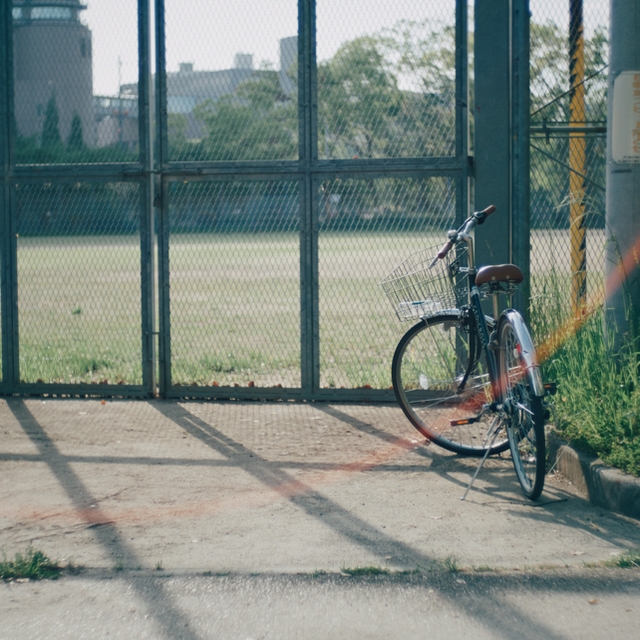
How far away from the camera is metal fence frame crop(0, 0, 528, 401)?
5883 mm

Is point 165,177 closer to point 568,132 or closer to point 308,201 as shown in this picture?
point 308,201

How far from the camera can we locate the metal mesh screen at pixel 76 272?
20.5 feet

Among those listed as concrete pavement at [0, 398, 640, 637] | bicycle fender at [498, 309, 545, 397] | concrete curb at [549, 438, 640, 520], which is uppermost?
bicycle fender at [498, 309, 545, 397]

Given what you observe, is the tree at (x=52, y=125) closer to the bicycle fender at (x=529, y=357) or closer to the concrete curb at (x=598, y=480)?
the bicycle fender at (x=529, y=357)

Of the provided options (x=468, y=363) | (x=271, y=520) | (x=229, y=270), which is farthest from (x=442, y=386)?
(x=229, y=270)

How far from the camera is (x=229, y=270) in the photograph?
6098 mm

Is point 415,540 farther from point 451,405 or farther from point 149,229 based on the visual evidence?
point 149,229

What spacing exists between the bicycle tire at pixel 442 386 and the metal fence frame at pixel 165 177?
2.71 feet

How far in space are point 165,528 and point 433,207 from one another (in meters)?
3.40

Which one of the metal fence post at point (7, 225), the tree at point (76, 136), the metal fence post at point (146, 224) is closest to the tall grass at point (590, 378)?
the metal fence post at point (146, 224)

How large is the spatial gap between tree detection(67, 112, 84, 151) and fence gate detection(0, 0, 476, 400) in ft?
0.05

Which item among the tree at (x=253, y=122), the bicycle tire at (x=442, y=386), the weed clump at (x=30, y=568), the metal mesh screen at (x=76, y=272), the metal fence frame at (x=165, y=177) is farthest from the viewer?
the metal mesh screen at (x=76, y=272)

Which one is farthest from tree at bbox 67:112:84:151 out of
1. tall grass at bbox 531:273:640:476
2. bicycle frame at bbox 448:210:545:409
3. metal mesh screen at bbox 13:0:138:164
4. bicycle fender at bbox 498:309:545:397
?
bicycle fender at bbox 498:309:545:397

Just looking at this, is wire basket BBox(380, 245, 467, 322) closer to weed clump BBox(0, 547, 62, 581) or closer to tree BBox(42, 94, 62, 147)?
weed clump BBox(0, 547, 62, 581)
